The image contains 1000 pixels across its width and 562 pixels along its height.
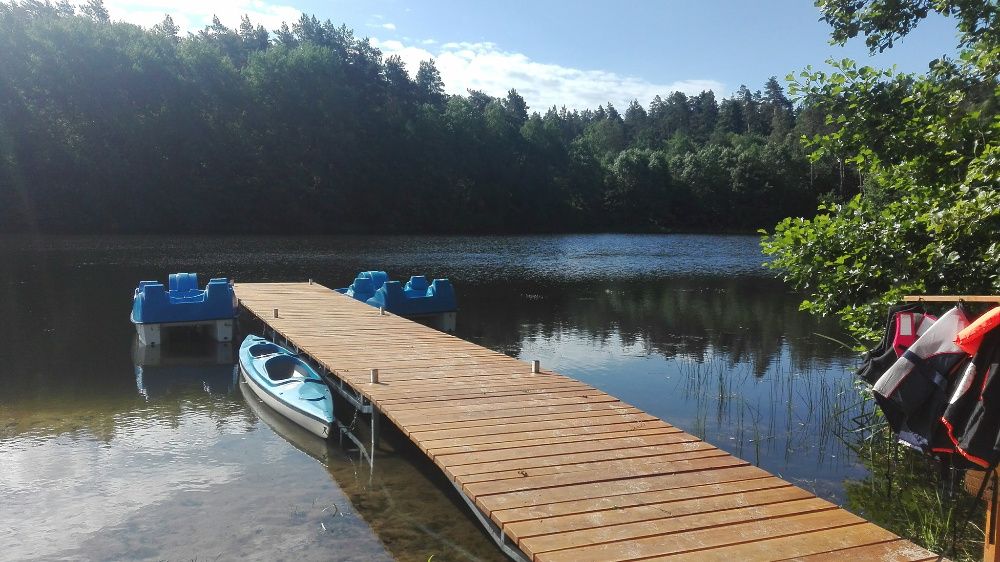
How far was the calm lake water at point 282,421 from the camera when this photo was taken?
234 inches

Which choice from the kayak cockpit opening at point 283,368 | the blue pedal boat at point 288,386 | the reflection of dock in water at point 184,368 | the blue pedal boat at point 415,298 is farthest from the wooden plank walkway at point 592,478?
the blue pedal boat at point 415,298

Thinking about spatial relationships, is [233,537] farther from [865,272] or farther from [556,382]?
[865,272]

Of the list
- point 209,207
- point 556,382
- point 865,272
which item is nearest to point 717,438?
point 556,382

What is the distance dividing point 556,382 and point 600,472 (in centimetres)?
307

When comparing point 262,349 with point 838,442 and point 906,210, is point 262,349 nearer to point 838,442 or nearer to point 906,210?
point 838,442

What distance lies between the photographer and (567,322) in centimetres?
1812

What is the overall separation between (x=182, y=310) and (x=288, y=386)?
19.3ft

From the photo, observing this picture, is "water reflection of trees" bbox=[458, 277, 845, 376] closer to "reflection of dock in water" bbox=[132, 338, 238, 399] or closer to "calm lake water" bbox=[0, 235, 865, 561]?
"calm lake water" bbox=[0, 235, 865, 561]

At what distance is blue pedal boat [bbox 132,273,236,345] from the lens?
1366 centimetres

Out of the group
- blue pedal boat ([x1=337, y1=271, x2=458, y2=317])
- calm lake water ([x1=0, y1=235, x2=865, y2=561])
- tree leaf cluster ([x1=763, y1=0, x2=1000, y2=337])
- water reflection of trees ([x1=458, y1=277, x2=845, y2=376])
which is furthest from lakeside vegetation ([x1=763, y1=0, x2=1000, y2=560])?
blue pedal boat ([x1=337, y1=271, x2=458, y2=317])

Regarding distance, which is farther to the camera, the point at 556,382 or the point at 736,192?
the point at 736,192

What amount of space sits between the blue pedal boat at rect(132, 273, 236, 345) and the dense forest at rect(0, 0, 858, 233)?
37.6 m

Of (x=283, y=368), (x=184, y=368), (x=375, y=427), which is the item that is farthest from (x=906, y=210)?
(x=184, y=368)

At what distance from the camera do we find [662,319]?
19.0 meters
